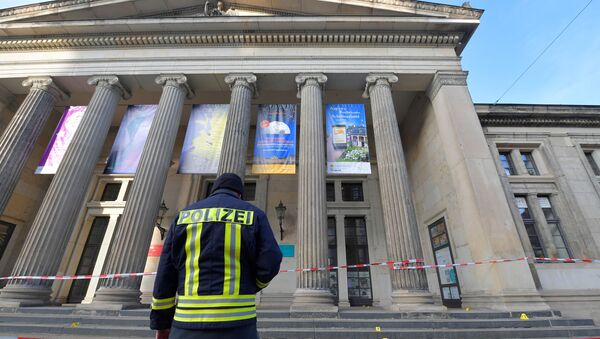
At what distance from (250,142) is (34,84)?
30.4 feet

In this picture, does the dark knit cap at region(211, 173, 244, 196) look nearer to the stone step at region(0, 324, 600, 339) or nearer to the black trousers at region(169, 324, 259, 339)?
the black trousers at region(169, 324, 259, 339)

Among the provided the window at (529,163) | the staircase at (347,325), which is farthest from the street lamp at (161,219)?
the window at (529,163)

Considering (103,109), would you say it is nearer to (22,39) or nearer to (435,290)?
(22,39)

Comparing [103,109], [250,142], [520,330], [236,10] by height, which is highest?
[236,10]

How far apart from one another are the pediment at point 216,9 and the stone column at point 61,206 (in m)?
3.79

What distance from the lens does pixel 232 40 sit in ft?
39.0

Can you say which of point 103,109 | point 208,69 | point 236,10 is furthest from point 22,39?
point 236,10

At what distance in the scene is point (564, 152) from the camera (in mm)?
12648

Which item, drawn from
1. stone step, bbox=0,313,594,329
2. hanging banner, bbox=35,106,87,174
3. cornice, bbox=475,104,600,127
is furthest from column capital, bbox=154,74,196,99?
cornice, bbox=475,104,600,127

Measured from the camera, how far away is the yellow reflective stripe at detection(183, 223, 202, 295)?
2.07 m

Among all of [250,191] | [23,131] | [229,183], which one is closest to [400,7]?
[250,191]

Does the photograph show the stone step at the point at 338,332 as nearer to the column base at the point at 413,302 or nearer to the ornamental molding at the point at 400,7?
the column base at the point at 413,302

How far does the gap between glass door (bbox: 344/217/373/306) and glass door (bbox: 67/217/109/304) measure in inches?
468

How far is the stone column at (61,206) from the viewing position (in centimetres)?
801
